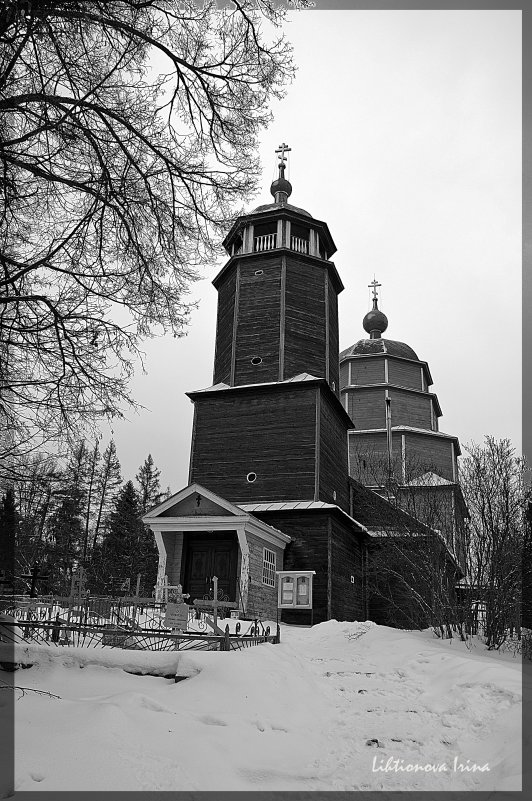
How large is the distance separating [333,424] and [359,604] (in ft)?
21.3

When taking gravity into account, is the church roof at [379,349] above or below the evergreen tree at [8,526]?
above

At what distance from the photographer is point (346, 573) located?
20.6m

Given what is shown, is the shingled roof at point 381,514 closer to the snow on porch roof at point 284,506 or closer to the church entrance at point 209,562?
the snow on porch roof at point 284,506

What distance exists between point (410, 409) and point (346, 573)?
17.5 metres

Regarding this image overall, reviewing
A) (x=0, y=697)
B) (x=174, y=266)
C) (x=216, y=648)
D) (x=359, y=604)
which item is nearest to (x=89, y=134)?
(x=174, y=266)

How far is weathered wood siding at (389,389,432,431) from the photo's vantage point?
35812 millimetres

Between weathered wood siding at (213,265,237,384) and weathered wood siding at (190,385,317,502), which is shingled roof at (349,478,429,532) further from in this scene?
weathered wood siding at (213,265,237,384)

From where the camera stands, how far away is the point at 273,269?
2308 centimetres

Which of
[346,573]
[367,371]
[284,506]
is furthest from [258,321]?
[367,371]

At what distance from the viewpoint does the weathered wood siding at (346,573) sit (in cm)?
1889

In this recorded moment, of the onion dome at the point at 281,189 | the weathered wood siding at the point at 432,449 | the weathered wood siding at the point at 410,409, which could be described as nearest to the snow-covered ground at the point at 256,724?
the onion dome at the point at 281,189

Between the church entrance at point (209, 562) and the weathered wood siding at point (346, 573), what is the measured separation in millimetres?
3126

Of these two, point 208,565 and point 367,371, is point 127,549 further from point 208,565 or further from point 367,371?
point 208,565

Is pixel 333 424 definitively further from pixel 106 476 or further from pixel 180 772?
pixel 106 476
